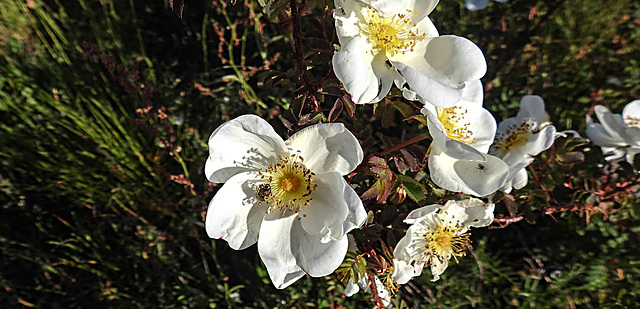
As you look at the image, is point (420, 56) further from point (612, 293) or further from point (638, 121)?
point (612, 293)

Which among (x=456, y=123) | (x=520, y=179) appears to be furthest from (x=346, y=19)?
(x=520, y=179)

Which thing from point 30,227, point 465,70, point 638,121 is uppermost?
point 465,70

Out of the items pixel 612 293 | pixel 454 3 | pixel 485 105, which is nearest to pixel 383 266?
pixel 612 293

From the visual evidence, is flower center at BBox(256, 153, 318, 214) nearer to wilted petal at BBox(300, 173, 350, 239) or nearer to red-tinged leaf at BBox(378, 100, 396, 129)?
wilted petal at BBox(300, 173, 350, 239)

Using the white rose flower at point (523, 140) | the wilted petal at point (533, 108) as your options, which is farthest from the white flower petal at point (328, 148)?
the wilted petal at point (533, 108)

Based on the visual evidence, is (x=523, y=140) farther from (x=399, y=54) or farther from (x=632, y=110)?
(x=399, y=54)

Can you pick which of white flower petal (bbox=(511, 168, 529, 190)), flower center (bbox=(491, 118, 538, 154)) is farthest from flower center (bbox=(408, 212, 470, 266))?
flower center (bbox=(491, 118, 538, 154))
